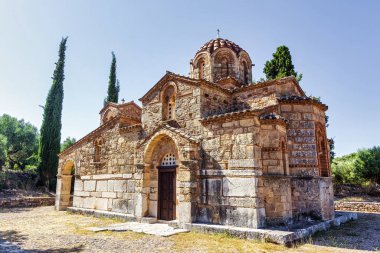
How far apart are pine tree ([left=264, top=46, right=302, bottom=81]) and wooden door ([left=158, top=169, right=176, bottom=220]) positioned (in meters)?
12.8

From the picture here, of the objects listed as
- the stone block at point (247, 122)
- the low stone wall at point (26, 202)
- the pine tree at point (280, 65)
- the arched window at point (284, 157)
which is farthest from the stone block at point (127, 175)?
the pine tree at point (280, 65)

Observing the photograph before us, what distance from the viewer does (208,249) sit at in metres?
5.97

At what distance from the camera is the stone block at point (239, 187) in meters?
7.40

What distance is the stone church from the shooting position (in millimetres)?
7809

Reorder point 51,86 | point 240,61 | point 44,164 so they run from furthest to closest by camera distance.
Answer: point 51,86 → point 44,164 → point 240,61

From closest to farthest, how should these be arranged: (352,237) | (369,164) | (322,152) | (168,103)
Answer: (352,237) → (322,152) → (168,103) → (369,164)

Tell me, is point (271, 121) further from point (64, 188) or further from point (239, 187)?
point (64, 188)

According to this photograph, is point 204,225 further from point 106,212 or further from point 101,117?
point 101,117

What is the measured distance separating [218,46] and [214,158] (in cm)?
773

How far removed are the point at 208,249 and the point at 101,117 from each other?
1645 cm

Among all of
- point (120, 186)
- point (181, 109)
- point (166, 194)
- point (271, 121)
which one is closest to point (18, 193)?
point (120, 186)

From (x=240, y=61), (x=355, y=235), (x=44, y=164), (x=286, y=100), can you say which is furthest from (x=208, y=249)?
(x=44, y=164)

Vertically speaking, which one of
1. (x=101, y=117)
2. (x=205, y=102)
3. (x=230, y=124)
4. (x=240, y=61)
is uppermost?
(x=240, y=61)

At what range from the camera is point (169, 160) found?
9914 mm
